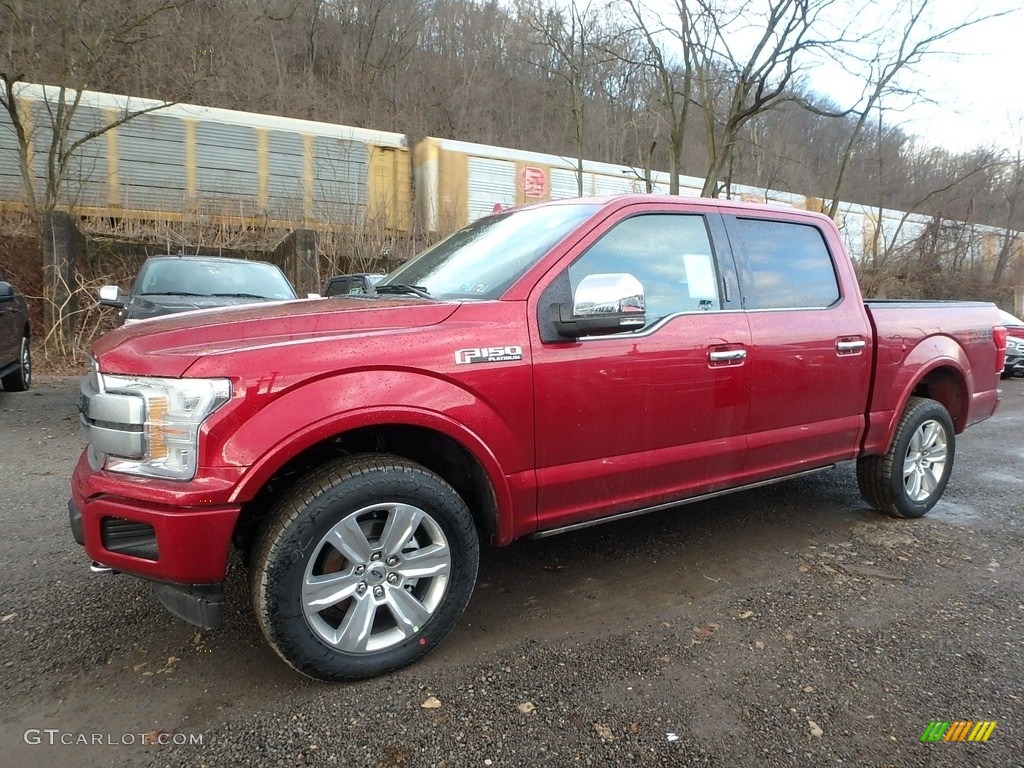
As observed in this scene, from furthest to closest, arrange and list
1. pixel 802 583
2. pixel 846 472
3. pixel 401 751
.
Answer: pixel 846 472 → pixel 802 583 → pixel 401 751

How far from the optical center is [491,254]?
3.17m

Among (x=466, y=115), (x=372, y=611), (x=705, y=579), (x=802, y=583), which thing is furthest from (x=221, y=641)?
(x=466, y=115)

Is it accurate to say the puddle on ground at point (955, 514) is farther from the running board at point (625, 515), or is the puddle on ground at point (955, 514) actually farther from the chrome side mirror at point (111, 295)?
the chrome side mirror at point (111, 295)

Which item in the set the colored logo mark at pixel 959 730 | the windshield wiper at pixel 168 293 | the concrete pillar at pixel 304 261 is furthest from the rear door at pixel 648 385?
the concrete pillar at pixel 304 261

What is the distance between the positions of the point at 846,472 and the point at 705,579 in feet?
9.89

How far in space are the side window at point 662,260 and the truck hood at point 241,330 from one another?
820 millimetres

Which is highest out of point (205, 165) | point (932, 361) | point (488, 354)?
point (205, 165)

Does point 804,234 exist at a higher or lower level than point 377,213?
lower

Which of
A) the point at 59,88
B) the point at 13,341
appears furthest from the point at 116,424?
the point at 59,88

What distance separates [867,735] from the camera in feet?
7.02

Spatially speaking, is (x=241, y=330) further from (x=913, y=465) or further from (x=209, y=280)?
(x=209, y=280)

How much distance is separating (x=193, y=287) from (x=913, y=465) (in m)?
6.60

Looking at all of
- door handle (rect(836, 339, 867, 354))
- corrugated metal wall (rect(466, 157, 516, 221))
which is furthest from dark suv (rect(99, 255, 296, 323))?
corrugated metal wall (rect(466, 157, 516, 221))

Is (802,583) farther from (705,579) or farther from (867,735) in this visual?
(867,735)
